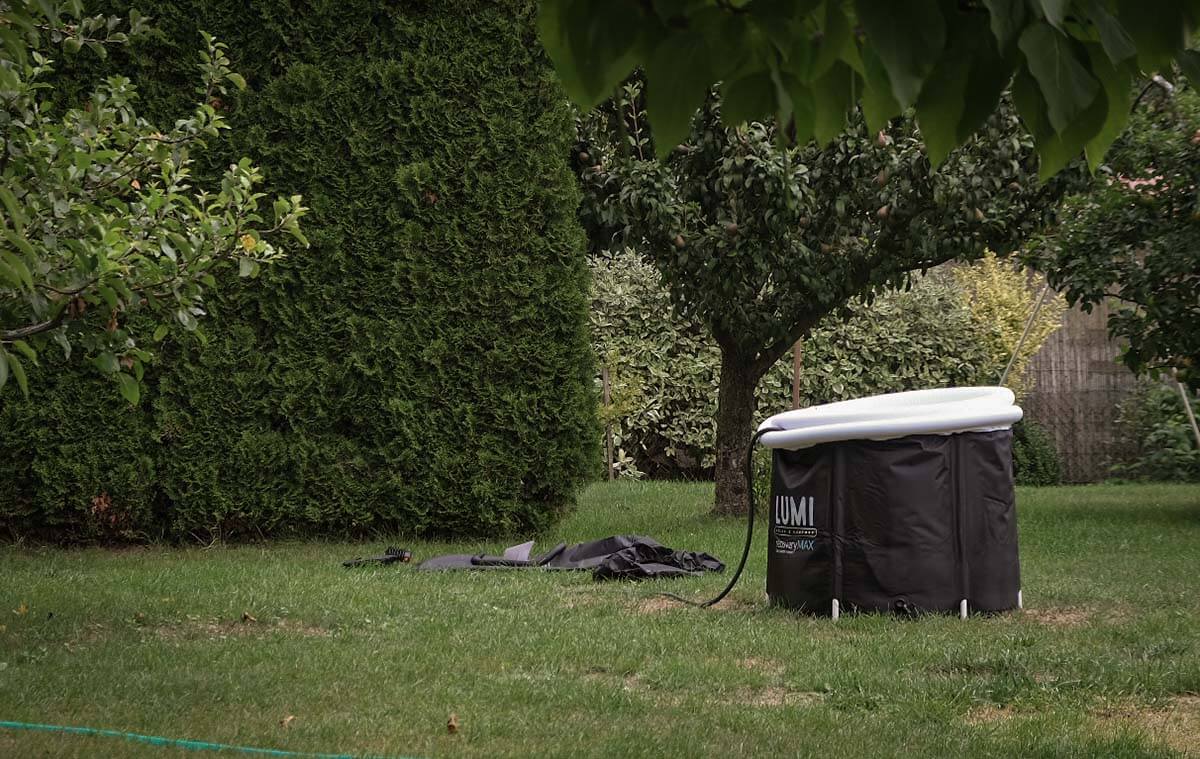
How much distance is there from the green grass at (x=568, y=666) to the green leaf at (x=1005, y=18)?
2.39 metres

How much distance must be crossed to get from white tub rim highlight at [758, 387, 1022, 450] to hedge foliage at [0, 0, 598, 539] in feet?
10.3

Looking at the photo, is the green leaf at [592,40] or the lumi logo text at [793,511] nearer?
the green leaf at [592,40]

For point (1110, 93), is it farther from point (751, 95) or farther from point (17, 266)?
point (17, 266)

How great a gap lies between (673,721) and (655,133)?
257cm

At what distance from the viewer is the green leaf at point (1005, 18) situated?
4.77ft

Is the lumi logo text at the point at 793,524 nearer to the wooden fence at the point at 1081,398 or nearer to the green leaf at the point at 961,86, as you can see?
the green leaf at the point at 961,86

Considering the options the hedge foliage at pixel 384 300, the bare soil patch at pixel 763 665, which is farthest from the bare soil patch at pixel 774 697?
the hedge foliage at pixel 384 300

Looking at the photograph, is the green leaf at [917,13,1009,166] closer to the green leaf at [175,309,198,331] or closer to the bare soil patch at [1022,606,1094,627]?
the green leaf at [175,309,198,331]

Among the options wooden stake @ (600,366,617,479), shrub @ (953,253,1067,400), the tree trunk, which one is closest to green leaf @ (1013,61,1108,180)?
the tree trunk

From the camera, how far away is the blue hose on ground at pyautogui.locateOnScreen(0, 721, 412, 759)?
3.28m

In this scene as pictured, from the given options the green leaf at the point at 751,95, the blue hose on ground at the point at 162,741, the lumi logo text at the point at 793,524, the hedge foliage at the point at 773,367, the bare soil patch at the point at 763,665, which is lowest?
the blue hose on ground at the point at 162,741

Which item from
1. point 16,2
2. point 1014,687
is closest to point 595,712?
point 1014,687

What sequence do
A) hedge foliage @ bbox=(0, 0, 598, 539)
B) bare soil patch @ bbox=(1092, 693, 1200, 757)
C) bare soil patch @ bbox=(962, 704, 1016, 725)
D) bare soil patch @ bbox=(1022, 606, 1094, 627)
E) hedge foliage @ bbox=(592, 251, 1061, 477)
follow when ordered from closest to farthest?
bare soil patch @ bbox=(1092, 693, 1200, 757) < bare soil patch @ bbox=(962, 704, 1016, 725) < bare soil patch @ bbox=(1022, 606, 1094, 627) < hedge foliage @ bbox=(0, 0, 598, 539) < hedge foliage @ bbox=(592, 251, 1061, 477)

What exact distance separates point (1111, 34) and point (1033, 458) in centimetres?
1348
